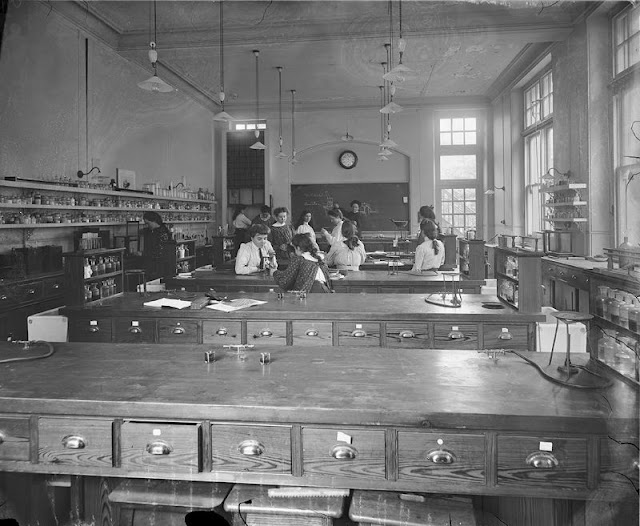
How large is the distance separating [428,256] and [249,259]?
1.93 meters

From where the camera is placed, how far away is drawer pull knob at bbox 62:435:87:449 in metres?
1.56

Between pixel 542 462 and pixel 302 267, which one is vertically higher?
pixel 302 267

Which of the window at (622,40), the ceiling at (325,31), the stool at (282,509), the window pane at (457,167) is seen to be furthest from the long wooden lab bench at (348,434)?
the window pane at (457,167)

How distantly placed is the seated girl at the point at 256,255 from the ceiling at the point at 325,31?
3.01m

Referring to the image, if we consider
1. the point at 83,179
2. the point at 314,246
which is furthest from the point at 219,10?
the point at 314,246

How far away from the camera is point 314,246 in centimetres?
432

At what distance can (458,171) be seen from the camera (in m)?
12.2

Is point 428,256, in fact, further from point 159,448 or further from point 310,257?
point 159,448

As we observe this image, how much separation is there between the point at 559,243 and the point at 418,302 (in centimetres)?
472

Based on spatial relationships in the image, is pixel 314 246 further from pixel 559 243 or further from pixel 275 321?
pixel 559 243

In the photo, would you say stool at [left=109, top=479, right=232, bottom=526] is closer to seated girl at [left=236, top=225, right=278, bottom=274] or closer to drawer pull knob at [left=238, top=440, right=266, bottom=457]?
drawer pull knob at [left=238, top=440, right=266, bottom=457]

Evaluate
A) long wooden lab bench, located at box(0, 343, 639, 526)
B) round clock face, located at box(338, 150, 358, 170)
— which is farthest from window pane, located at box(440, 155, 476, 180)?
long wooden lab bench, located at box(0, 343, 639, 526)

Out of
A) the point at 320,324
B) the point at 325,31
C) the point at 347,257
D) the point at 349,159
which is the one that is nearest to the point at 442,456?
the point at 320,324

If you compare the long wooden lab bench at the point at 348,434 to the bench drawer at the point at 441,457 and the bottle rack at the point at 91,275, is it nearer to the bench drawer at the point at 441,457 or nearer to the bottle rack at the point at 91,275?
the bench drawer at the point at 441,457
